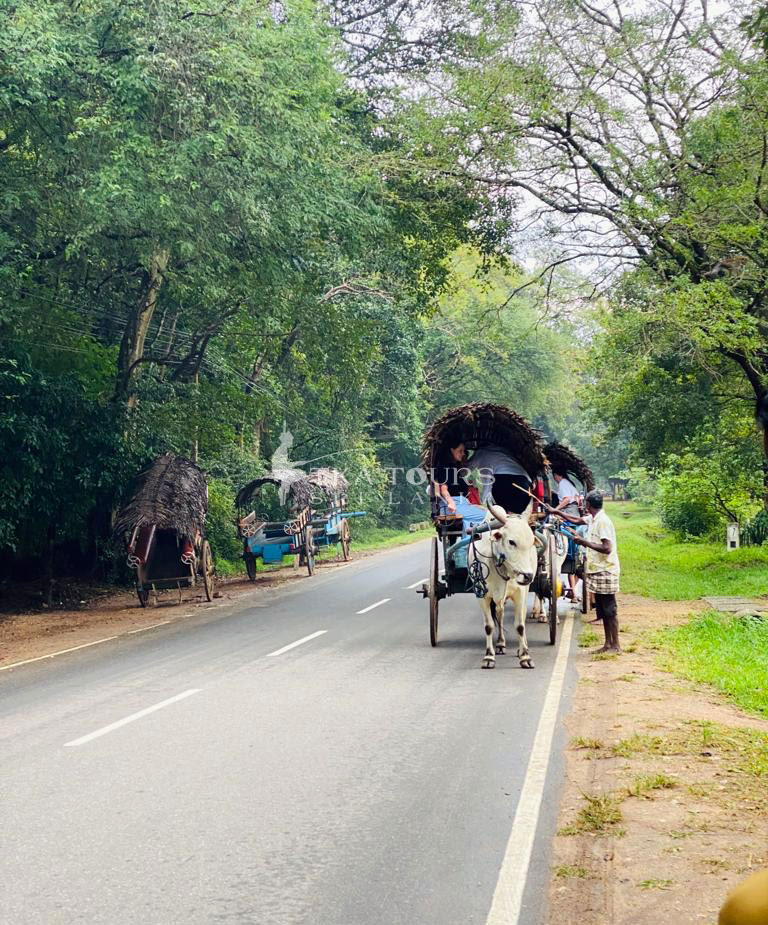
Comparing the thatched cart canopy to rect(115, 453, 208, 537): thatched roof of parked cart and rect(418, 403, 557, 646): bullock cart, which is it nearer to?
rect(115, 453, 208, 537): thatched roof of parked cart

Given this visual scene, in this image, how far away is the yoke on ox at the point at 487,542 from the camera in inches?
494

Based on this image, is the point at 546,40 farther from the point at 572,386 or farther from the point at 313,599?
the point at 572,386

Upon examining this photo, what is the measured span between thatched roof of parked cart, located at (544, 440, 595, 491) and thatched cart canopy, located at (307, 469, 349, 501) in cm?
1177

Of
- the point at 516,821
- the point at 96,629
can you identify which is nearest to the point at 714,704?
the point at 516,821

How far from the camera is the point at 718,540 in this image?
3469 cm

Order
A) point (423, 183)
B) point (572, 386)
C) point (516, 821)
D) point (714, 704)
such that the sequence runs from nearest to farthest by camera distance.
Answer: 1. point (516, 821)
2. point (714, 704)
3. point (423, 183)
4. point (572, 386)

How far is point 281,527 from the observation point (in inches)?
1152

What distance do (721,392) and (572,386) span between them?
52441 millimetres

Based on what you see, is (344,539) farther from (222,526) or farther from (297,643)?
(297,643)

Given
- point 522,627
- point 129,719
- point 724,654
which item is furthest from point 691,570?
point 129,719

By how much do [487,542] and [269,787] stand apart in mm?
6025

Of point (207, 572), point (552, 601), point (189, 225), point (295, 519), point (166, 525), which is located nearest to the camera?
point (552, 601)

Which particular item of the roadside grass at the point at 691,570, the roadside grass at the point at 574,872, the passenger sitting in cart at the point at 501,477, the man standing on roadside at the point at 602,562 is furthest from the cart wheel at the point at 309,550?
the roadside grass at the point at 574,872

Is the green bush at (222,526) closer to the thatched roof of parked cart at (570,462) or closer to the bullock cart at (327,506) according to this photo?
the bullock cart at (327,506)
